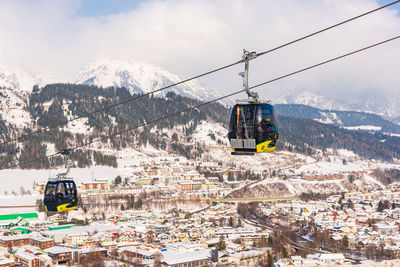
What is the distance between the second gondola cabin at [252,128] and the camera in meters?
20.1

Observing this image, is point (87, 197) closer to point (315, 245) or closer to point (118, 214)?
point (118, 214)

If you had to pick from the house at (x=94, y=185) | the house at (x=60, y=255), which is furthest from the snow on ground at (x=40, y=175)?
the house at (x=60, y=255)

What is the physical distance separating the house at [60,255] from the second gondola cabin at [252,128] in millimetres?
53762

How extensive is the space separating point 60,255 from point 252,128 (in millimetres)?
57047

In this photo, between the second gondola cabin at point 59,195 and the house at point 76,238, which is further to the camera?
the house at point 76,238

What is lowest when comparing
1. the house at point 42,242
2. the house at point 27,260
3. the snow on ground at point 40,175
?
the house at point 27,260

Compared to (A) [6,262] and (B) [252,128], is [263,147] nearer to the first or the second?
(B) [252,128]

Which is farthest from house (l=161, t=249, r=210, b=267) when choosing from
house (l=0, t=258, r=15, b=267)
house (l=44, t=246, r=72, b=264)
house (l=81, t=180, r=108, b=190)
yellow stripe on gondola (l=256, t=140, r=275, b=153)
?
house (l=81, t=180, r=108, b=190)

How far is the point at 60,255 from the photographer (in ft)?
232

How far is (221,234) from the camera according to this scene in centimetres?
8700

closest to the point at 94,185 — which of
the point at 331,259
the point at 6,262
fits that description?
the point at 6,262

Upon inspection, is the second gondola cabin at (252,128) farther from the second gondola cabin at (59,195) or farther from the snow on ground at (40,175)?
the snow on ground at (40,175)

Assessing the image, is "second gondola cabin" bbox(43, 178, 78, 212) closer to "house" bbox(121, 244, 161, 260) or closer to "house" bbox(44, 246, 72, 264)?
"house" bbox(121, 244, 161, 260)

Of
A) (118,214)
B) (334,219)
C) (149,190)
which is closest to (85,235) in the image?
(118,214)
